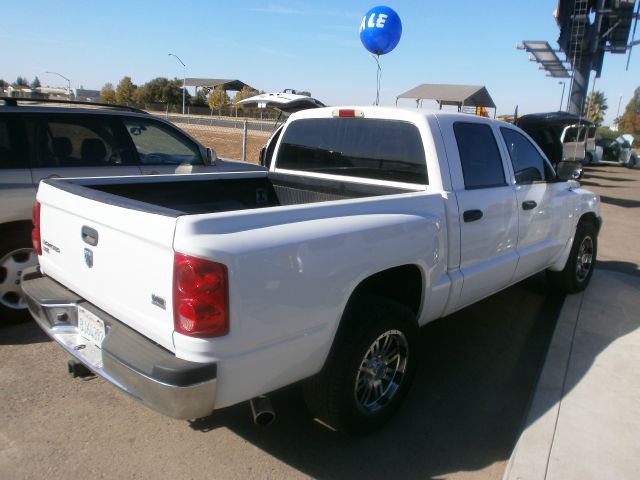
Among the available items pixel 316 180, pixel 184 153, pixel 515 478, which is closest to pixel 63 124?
pixel 184 153

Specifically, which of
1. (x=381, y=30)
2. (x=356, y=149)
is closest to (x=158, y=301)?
(x=356, y=149)

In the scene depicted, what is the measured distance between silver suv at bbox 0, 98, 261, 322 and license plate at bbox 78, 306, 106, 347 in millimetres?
1788

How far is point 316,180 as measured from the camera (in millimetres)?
3947

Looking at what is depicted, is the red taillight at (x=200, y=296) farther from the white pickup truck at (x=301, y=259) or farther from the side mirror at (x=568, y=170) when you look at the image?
the side mirror at (x=568, y=170)

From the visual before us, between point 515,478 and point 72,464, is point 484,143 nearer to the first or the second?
point 515,478

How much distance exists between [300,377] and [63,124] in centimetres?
350

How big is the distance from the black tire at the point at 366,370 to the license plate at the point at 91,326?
3.55ft

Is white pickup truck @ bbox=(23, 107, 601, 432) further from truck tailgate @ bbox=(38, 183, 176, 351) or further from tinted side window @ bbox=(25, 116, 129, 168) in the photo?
tinted side window @ bbox=(25, 116, 129, 168)

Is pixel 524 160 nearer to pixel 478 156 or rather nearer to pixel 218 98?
pixel 478 156

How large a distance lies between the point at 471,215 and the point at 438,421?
1346 millimetres

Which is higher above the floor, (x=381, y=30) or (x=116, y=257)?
(x=381, y=30)

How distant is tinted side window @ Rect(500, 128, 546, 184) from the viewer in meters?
4.20

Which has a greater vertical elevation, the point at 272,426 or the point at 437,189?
the point at 437,189

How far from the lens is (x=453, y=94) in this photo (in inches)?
892
